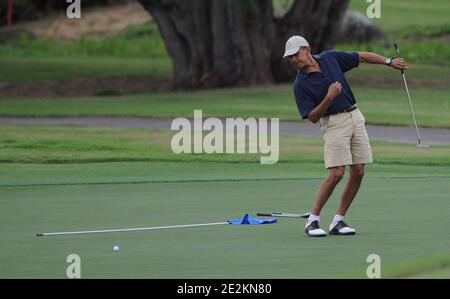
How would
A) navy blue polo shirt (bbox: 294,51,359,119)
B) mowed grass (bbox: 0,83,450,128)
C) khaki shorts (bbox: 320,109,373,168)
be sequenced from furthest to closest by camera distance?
mowed grass (bbox: 0,83,450,128) < khaki shorts (bbox: 320,109,373,168) < navy blue polo shirt (bbox: 294,51,359,119)

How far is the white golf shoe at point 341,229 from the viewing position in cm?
1306

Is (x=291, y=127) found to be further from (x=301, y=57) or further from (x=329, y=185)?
(x=301, y=57)

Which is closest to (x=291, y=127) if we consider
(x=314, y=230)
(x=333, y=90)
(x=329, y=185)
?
(x=329, y=185)

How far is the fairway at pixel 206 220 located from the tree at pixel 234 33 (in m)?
16.7

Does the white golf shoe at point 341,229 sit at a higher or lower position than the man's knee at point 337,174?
lower

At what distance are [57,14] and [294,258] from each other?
5730cm

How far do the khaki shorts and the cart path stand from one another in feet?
40.5

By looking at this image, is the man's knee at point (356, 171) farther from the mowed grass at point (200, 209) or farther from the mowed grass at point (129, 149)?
the mowed grass at point (129, 149)

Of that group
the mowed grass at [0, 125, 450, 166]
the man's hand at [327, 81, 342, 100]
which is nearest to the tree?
the mowed grass at [0, 125, 450, 166]

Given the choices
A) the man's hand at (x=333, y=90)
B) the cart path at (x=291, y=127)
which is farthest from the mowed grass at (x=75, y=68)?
the man's hand at (x=333, y=90)

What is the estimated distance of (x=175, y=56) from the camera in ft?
129

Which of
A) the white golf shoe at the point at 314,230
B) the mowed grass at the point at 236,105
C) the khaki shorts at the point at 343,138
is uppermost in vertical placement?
the mowed grass at the point at 236,105

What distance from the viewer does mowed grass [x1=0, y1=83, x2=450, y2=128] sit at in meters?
31.3

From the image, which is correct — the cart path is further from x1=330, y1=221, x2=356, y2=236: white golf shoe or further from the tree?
x1=330, y1=221, x2=356, y2=236: white golf shoe
